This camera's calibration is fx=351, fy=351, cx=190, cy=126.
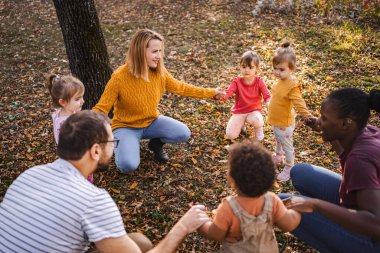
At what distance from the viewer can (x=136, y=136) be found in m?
4.43

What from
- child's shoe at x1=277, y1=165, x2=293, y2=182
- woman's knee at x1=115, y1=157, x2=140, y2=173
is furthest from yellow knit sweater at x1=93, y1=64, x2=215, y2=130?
child's shoe at x1=277, y1=165, x2=293, y2=182

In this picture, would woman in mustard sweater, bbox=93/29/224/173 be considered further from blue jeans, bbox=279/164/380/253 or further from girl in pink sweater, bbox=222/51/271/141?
blue jeans, bbox=279/164/380/253

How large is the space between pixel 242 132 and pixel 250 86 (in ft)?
2.62

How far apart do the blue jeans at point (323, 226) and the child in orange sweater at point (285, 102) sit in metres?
0.82

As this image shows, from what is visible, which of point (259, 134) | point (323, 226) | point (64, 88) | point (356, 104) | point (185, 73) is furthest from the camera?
point (185, 73)

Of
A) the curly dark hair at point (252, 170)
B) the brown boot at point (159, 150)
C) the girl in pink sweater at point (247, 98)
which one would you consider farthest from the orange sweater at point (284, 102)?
the curly dark hair at point (252, 170)

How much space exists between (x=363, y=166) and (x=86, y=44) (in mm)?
3606

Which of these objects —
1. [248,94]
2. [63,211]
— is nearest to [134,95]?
[248,94]

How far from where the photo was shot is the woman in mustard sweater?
418 cm

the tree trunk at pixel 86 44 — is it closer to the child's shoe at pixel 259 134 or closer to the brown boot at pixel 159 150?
the brown boot at pixel 159 150

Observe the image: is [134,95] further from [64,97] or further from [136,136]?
[64,97]

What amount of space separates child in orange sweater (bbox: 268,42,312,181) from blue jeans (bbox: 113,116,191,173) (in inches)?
46.4

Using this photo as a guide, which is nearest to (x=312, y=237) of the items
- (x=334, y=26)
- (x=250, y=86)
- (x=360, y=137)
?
(x=360, y=137)

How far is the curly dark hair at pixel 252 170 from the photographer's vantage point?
221 cm
